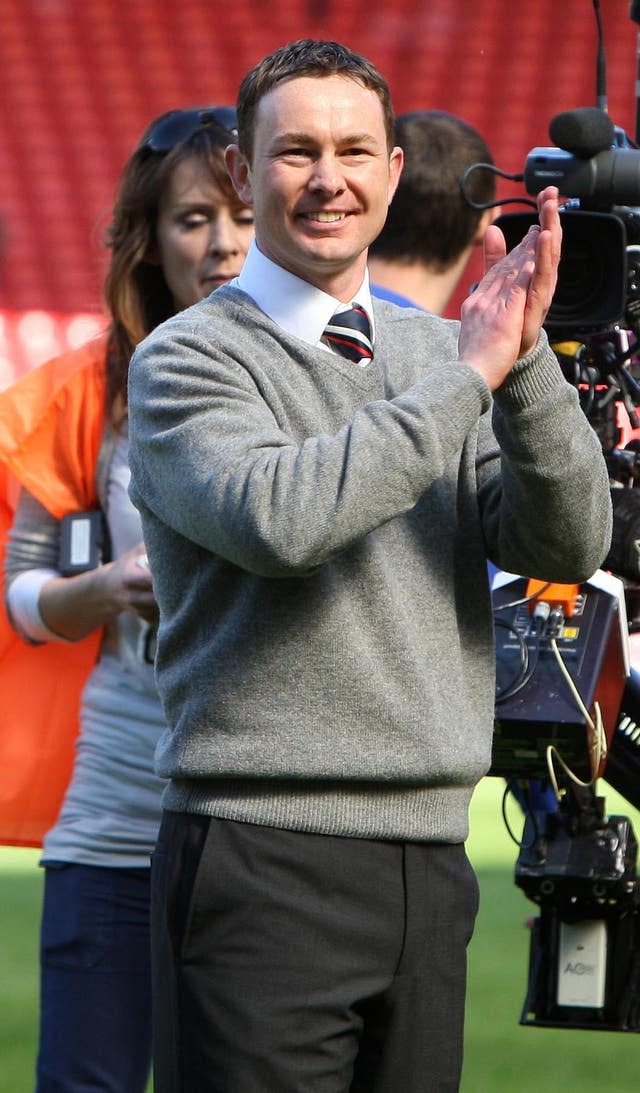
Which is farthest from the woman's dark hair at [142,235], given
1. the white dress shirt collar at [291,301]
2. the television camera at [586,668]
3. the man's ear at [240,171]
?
the white dress shirt collar at [291,301]

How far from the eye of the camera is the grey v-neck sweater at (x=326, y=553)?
138cm

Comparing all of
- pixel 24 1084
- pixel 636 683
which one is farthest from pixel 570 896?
pixel 24 1084

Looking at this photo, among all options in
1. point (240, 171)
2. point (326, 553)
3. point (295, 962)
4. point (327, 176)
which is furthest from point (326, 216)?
point (295, 962)

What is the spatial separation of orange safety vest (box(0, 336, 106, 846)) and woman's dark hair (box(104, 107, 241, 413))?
0.04 metres

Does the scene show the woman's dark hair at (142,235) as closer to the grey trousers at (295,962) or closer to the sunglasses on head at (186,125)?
the sunglasses on head at (186,125)

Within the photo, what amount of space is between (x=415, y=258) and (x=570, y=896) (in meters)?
1.08

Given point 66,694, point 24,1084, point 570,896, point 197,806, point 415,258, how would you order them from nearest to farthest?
point 197,806
point 570,896
point 66,694
point 415,258
point 24,1084

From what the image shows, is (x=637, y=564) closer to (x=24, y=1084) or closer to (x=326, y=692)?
(x=326, y=692)

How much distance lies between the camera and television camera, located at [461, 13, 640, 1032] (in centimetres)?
181

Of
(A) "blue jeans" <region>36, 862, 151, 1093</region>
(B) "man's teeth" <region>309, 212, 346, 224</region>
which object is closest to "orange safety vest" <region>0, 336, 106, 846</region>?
(A) "blue jeans" <region>36, 862, 151, 1093</region>

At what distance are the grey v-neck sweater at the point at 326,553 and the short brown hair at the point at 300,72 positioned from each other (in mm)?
185

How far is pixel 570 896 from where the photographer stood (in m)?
2.02

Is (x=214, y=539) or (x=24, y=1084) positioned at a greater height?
(x=214, y=539)

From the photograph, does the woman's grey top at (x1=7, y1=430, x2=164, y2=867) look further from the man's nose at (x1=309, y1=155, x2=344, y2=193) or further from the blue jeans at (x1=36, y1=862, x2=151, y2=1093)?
the man's nose at (x1=309, y1=155, x2=344, y2=193)
